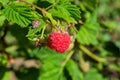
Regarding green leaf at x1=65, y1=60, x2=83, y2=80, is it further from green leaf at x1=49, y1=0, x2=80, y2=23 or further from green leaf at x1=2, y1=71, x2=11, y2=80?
green leaf at x1=49, y1=0, x2=80, y2=23

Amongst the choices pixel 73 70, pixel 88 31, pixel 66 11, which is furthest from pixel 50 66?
pixel 66 11

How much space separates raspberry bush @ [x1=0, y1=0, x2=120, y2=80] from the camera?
1.73m

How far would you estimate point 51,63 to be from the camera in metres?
2.68

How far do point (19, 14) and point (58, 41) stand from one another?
0.24m

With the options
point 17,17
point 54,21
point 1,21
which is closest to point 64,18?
point 54,21

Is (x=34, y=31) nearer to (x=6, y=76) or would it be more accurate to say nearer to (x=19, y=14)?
(x=19, y=14)

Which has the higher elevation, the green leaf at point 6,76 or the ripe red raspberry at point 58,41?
the ripe red raspberry at point 58,41

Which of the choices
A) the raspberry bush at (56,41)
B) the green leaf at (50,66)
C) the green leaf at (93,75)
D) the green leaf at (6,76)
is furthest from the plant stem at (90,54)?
the green leaf at (6,76)

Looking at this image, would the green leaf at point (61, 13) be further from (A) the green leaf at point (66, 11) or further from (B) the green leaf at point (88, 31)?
(B) the green leaf at point (88, 31)

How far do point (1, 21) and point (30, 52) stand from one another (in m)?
0.92

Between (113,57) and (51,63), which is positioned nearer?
(51,63)

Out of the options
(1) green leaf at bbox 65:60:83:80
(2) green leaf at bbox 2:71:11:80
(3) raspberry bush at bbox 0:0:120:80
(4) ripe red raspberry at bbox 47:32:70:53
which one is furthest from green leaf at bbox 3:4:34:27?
(2) green leaf at bbox 2:71:11:80

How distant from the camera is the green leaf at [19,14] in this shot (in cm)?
170

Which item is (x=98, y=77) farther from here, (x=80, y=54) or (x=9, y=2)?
(x=9, y=2)
